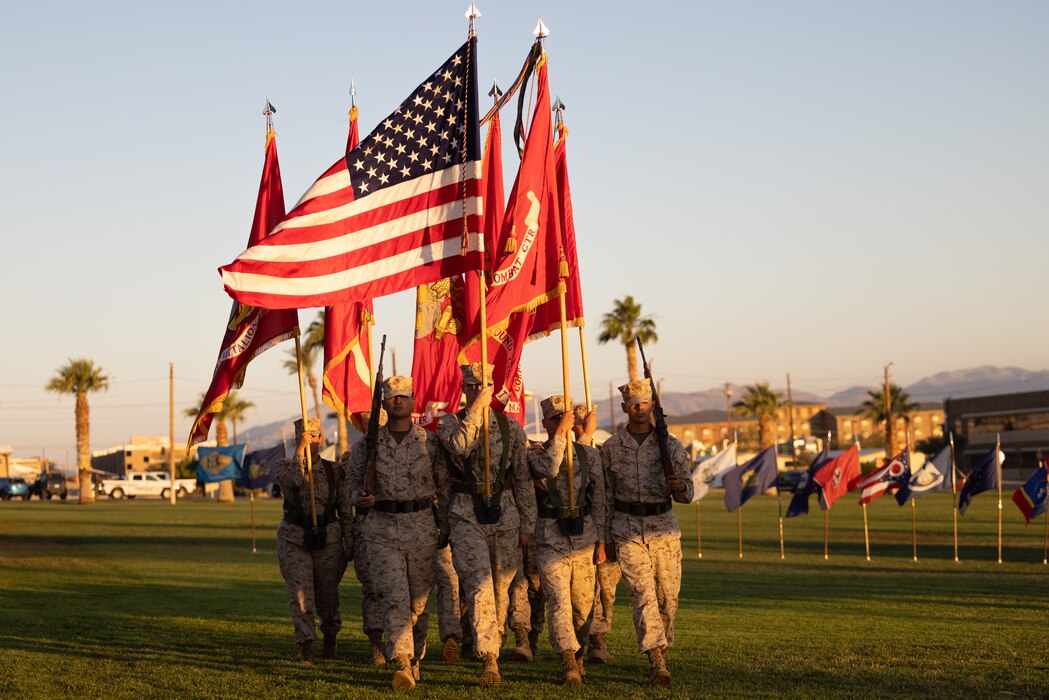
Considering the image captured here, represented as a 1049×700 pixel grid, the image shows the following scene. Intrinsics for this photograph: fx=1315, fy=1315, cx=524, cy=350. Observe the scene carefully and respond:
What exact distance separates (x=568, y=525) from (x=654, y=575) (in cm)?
83

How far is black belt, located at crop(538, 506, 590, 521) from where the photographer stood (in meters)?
11.0

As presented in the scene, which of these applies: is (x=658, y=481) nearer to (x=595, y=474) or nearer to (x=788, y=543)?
(x=595, y=474)

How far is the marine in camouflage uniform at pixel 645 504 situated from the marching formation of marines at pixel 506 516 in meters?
0.01

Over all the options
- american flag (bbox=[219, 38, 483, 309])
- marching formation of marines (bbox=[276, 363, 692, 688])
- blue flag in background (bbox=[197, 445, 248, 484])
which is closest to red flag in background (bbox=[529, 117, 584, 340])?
american flag (bbox=[219, 38, 483, 309])

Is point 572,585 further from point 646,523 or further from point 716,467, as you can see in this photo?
point 716,467

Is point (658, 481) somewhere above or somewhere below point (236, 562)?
above

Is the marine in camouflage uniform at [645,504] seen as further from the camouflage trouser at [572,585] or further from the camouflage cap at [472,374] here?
the camouflage cap at [472,374]

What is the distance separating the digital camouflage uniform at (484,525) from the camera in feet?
35.0

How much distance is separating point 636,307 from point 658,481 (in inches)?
2845

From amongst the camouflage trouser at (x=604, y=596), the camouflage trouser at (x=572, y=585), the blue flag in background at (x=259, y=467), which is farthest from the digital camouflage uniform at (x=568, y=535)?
the blue flag in background at (x=259, y=467)

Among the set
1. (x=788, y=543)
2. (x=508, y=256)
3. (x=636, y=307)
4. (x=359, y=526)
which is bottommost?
(x=788, y=543)

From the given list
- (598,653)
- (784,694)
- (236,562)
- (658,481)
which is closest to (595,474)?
(658,481)

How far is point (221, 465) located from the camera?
1457 inches

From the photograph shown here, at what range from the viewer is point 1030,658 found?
11898 millimetres
